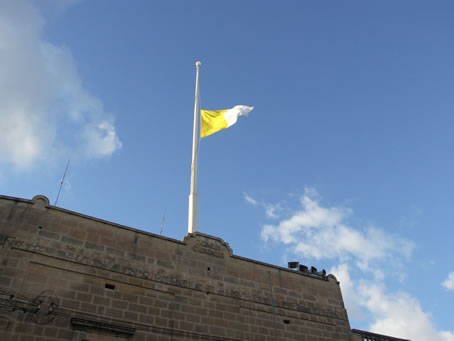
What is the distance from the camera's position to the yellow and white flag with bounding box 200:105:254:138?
24.0 metres

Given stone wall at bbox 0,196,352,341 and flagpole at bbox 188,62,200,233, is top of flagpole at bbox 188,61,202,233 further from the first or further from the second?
stone wall at bbox 0,196,352,341

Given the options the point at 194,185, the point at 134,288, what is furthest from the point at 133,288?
the point at 194,185

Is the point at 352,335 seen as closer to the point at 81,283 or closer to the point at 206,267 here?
the point at 206,267

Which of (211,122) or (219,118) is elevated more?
(219,118)

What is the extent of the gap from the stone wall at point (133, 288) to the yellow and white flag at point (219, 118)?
25.7 feet

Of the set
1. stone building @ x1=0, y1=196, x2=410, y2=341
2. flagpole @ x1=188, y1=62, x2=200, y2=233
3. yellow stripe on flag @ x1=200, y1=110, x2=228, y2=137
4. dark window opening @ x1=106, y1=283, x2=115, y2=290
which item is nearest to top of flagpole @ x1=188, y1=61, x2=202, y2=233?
flagpole @ x1=188, y1=62, x2=200, y2=233

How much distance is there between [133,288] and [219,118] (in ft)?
39.8

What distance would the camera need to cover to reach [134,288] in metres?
15.3

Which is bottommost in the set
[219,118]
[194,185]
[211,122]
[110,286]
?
[110,286]

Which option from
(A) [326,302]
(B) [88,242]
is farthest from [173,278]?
(A) [326,302]

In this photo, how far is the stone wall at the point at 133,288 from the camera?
13.4 metres

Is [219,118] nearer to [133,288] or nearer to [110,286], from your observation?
[133,288]

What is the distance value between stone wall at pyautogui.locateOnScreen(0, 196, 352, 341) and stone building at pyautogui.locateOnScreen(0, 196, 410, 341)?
3cm

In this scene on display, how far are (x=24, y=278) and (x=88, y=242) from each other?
8.10ft
